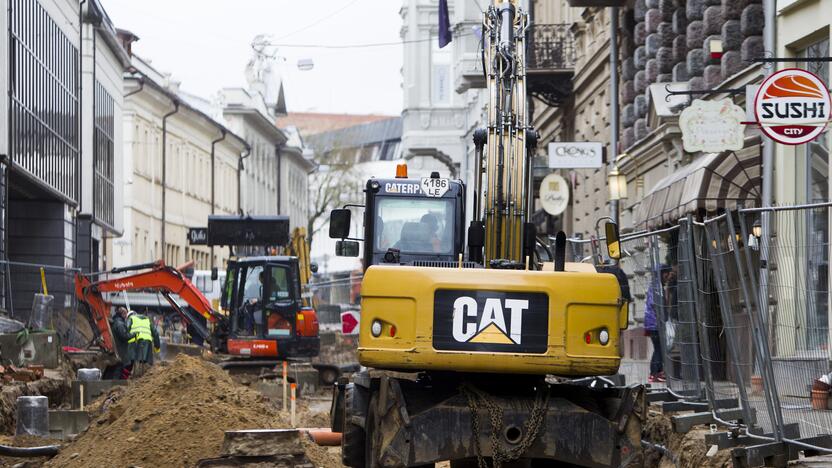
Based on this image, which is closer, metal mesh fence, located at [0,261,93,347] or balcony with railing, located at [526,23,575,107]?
metal mesh fence, located at [0,261,93,347]

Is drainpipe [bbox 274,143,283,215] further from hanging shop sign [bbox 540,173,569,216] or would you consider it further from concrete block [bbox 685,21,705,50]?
concrete block [bbox 685,21,705,50]

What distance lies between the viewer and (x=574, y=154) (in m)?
31.4

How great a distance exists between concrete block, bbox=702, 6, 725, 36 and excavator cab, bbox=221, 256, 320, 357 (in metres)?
11.6

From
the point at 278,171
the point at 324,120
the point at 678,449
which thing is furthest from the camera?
the point at 324,120

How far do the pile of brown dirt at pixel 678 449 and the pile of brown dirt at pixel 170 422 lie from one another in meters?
3.91

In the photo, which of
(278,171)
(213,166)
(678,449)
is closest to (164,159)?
(213,166)

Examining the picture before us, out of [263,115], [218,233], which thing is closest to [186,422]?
[218,233]

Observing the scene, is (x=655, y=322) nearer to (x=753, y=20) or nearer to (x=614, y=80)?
(x=753, y=20)

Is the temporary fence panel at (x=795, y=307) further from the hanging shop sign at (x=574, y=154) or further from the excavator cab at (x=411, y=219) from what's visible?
the hanging shop sign at (x=574, y=154)

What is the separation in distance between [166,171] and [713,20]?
158 ft

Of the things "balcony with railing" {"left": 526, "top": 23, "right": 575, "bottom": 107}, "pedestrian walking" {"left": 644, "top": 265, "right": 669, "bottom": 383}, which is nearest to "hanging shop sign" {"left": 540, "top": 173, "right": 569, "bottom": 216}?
"balcony with railing" {"left": 526, "top": 23, "right": 575, "bottom": 107}

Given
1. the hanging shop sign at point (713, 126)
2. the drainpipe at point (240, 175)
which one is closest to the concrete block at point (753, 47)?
the hanging shop sign at point (713, 126)

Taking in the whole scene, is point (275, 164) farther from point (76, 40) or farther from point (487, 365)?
point (487, 365)

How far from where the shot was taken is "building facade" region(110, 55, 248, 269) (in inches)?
2562
